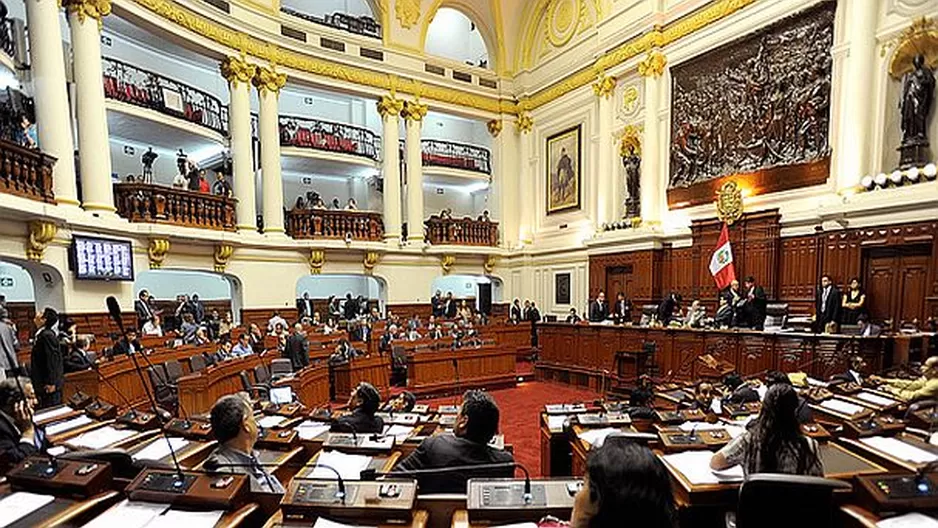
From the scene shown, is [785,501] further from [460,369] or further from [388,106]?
[388,106]

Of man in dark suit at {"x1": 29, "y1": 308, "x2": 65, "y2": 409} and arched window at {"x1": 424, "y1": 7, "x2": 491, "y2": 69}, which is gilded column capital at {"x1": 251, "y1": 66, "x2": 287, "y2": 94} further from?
man in dark suit at {"x1": 29, "y1": 308, "x2": 65, "y2": 409}

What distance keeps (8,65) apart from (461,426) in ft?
29.5

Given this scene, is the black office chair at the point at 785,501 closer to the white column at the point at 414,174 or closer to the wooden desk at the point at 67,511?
the wooden desk at the point at 67,511

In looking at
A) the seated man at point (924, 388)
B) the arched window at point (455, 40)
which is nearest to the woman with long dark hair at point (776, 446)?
the seated man at point (924, 388)

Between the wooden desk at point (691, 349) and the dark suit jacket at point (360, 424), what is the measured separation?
6.20 meters

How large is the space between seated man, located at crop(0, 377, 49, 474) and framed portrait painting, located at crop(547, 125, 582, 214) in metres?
13.3

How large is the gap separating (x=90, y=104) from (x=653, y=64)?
11.9m

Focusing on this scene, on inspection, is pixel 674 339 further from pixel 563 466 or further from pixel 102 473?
pixel 102 473

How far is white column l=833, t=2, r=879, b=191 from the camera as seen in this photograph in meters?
8.01

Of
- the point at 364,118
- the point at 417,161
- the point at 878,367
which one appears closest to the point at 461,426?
the point at 878,367

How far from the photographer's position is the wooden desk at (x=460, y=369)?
8414mm

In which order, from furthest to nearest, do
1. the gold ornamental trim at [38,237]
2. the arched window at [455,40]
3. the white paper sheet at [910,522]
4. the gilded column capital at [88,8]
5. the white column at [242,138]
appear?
the arched window at [455,40]
the white column at [242,138]
the gilded column capital at [88,8]
the gold ornamental trim at [38,237]
the white paper sheet at [910,522]

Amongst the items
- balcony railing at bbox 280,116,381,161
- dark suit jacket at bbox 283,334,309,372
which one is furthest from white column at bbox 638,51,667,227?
dark suit jacket at bbox 283,334,309,372

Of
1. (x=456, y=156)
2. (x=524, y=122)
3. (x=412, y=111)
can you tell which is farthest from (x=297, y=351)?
(x=524, y=122)
